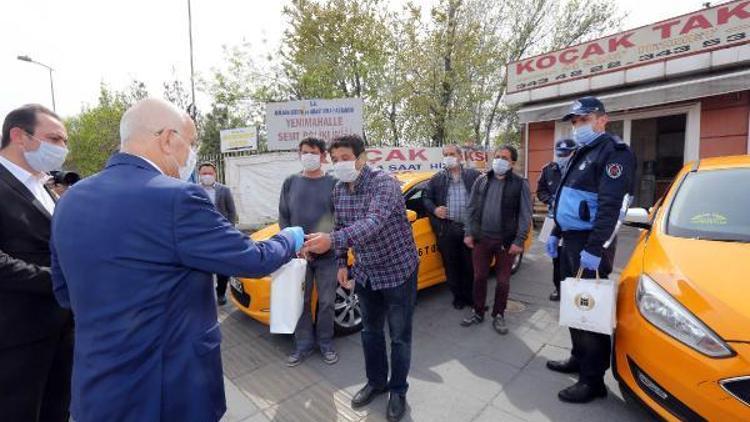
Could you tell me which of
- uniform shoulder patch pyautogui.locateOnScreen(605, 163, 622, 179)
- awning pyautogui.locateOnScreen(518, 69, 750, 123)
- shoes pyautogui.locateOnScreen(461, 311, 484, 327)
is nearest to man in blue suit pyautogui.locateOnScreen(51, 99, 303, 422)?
uniform shoulder patch pyautogui.locateOnScreen(605, 163, 622, 179)

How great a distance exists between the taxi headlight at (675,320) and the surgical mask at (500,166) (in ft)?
6.33

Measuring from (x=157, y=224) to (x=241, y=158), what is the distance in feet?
29.4

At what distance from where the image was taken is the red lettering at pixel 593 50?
8.76m

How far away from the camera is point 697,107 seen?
24.7 feet

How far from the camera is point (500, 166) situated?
4051 millimetres

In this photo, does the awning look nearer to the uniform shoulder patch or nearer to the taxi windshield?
the taxi windshield

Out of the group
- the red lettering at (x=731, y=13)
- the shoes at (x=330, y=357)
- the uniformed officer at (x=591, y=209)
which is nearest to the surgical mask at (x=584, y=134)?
the uniformed officer at (x=591, y=209)

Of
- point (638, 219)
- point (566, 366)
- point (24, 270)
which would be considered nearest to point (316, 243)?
point (24, 270)

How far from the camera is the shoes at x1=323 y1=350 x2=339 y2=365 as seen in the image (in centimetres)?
355

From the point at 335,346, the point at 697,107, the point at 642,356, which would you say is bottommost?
the point at 335,346

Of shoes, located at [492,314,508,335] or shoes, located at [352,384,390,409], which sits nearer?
shoes, located at [352,384,390,409]

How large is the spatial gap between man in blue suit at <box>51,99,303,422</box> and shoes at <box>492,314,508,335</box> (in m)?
3.11

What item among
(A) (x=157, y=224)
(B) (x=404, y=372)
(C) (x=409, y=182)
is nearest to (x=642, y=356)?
(B) (x=404, y=372)

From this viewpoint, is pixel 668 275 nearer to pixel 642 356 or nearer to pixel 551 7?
pixel 642 356
